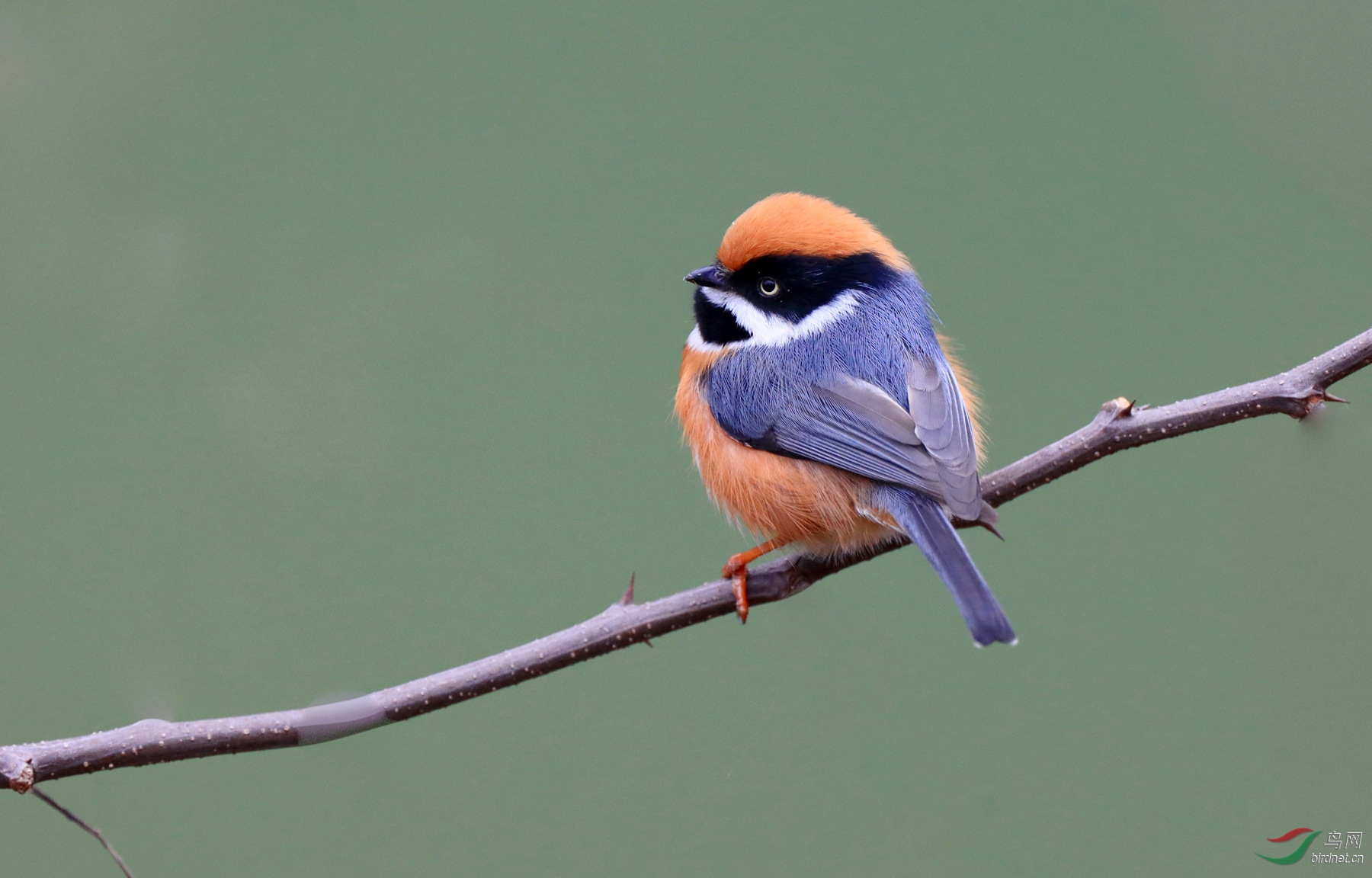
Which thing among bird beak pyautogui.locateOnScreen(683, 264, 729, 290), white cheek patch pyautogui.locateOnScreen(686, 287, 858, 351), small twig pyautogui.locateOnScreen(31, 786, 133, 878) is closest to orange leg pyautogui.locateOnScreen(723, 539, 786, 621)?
white cheek patch pyautogui.locateOnScreen(686, 287, 858, 351)

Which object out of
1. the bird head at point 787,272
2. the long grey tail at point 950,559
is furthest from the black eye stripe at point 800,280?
the long grey tail at point 950,559

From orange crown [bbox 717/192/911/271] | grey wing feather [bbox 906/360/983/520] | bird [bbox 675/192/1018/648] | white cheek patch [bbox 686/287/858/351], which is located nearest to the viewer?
grey wing feather [bbox 906/360/983/520]

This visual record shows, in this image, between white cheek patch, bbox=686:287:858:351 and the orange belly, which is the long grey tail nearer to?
the orange belly

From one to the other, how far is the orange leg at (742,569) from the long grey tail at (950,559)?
27cm

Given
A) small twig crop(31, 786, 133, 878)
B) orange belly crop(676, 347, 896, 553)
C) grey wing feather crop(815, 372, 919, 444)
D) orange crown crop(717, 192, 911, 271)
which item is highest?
orange crown crop(717, 192, 911, 271)

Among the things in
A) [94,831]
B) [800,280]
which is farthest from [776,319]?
[94,831]

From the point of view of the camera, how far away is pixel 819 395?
7.20 feet

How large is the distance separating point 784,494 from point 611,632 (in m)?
0.46

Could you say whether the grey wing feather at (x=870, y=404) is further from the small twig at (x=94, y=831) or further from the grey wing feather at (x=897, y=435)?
the small twig at (x=94, y=831)

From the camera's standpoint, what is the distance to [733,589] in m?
2.10

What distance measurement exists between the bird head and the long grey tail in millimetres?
461

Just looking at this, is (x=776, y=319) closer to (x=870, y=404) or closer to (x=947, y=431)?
(x=870, y=404)

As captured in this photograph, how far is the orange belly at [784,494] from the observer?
2.11 meters

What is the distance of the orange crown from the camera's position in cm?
218
